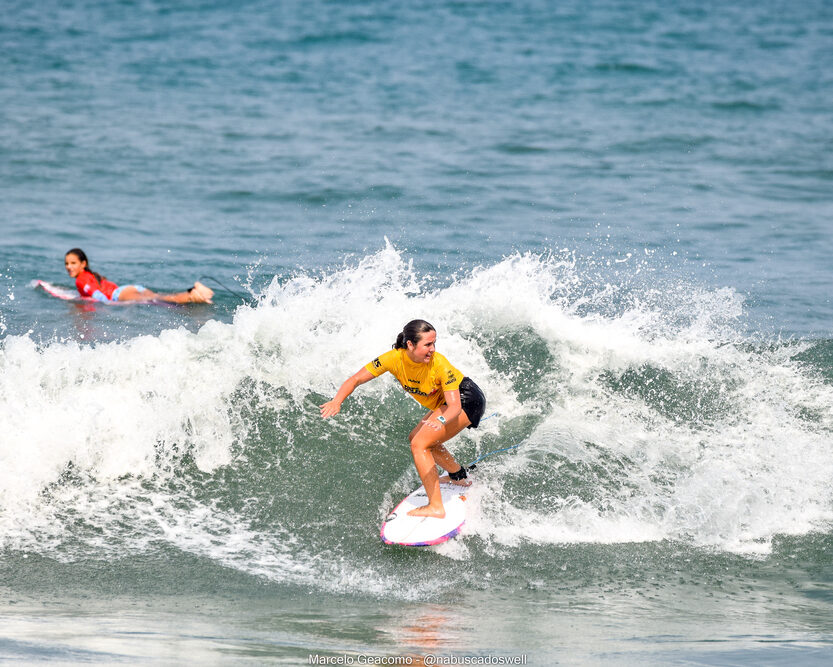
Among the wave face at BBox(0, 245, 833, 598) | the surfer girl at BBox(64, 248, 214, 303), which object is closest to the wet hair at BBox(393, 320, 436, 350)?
the wave face at BBox(0, 245, 833, 598)

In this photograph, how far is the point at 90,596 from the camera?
6.14m

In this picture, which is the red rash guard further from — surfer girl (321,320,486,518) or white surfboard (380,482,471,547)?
white surfboard (380,482,471,547)

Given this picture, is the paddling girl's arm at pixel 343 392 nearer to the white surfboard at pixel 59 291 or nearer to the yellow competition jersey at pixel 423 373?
the yellow competition jersey at pixel 423 373

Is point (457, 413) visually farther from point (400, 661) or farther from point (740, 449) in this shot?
point (740, 449)

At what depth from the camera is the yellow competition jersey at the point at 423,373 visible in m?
6.90

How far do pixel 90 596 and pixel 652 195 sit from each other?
1321 cm

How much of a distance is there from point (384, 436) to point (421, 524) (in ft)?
5.33

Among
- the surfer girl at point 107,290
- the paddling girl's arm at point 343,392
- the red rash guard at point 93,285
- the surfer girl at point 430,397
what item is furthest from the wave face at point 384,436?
the red rash guard at point 93,285

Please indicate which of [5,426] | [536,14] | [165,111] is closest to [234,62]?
[165,111]

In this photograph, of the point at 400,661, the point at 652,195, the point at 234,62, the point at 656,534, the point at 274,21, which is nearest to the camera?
the point at 400,661

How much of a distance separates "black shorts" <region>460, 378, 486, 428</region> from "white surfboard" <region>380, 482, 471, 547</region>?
0.64 m

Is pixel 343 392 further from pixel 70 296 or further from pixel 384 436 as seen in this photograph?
pixel 70 296

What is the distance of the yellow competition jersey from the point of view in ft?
22.6

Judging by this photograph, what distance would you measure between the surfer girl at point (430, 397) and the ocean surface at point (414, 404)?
21.3 inches
